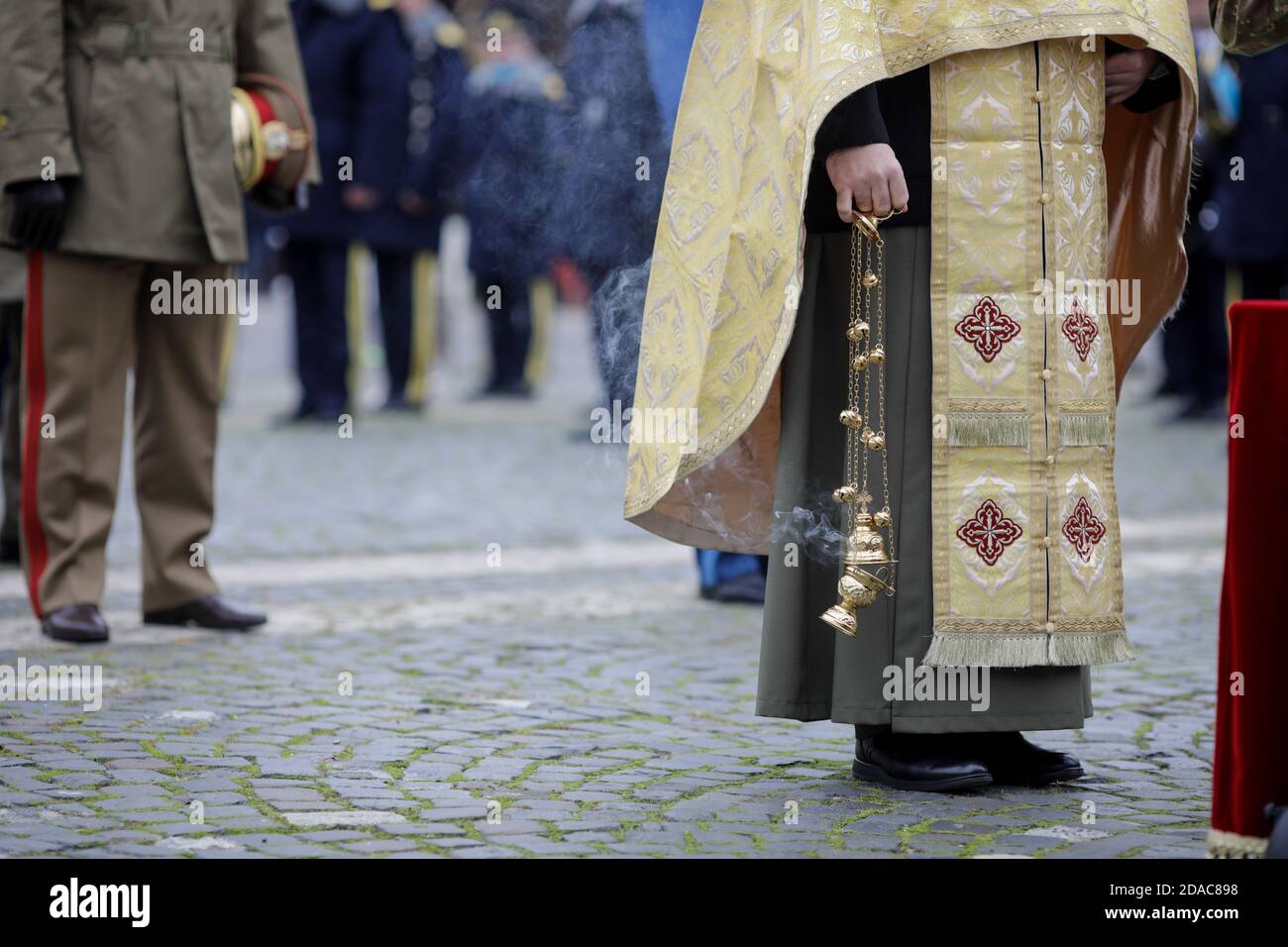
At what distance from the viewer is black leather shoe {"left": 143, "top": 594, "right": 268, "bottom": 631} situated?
5.93 meters

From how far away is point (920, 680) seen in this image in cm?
396

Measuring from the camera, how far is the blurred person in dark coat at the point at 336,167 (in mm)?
13172

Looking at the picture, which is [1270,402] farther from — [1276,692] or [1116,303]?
[1116,303]

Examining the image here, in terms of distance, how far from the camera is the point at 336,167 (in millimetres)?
13117

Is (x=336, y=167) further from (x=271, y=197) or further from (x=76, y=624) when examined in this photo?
(x=76, y=624)

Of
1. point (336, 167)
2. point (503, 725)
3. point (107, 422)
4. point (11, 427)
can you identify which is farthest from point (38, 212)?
point (336, 167)

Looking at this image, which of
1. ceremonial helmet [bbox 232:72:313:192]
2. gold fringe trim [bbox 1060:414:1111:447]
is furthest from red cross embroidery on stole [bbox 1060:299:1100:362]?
ceremonial helmet [bbox 232:72:313:192]

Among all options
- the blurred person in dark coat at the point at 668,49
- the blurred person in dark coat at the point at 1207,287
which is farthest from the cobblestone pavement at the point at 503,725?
the blurred person in dark coat at the point at 1207,287

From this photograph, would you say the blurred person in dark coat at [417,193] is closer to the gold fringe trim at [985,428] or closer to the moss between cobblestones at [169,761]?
the moss between cobblestones at [169,761]

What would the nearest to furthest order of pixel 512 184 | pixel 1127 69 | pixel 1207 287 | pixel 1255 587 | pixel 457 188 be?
pixel 1255 587
pixel 1127 69
pixel 512 184
pixel 1207 287
pixel 457 188

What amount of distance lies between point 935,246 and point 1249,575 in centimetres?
104

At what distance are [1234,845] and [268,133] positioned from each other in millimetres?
3747

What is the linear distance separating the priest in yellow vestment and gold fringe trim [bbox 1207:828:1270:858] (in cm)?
69

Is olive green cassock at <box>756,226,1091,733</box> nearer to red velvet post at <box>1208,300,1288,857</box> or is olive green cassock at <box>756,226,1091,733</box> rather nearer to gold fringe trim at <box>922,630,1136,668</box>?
gold fringe trim at <box>922,630,1136,668</box>
